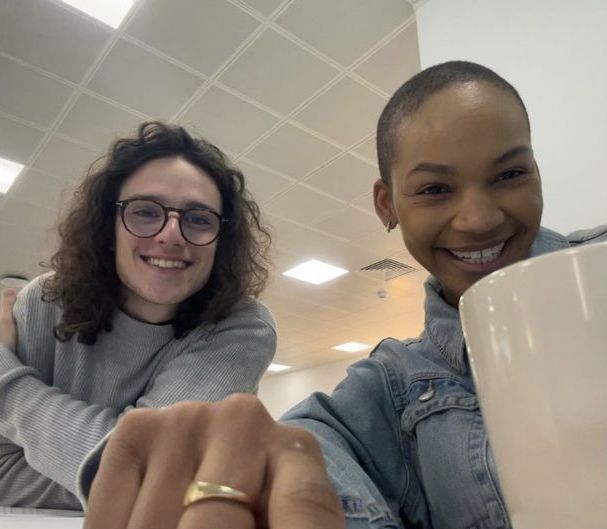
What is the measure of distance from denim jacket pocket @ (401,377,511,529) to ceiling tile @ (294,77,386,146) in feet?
6.59

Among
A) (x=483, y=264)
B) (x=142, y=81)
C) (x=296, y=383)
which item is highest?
(x=142, y=81)

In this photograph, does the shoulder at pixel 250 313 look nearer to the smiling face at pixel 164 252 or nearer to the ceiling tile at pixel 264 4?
the smiling face at pixel 164 252

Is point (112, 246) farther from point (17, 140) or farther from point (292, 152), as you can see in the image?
point (17, 140)

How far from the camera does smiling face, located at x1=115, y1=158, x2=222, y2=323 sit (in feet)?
3.05

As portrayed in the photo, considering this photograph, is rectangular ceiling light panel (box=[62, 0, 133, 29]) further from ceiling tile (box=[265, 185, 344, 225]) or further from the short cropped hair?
the short cropped hair

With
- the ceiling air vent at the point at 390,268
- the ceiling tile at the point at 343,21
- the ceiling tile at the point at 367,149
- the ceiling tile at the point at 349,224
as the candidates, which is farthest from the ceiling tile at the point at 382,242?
the ceiling tile at the point at 343,21

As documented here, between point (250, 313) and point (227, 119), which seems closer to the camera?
point (250, 313)

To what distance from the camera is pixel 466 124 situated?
1.65 ft

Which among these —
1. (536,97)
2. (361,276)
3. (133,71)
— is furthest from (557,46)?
(361,276)

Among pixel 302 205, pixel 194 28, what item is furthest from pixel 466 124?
pixel 302 205

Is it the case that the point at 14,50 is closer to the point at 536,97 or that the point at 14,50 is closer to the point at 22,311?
the point at 22,311

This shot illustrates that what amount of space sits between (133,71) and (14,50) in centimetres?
47

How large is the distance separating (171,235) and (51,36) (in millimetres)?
1581

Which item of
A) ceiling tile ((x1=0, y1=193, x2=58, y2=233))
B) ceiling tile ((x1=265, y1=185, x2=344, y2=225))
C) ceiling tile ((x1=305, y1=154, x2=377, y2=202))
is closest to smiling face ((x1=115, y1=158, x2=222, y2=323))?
ceiling tile ((x1=305, y1=154, x2=377, y2=202))
